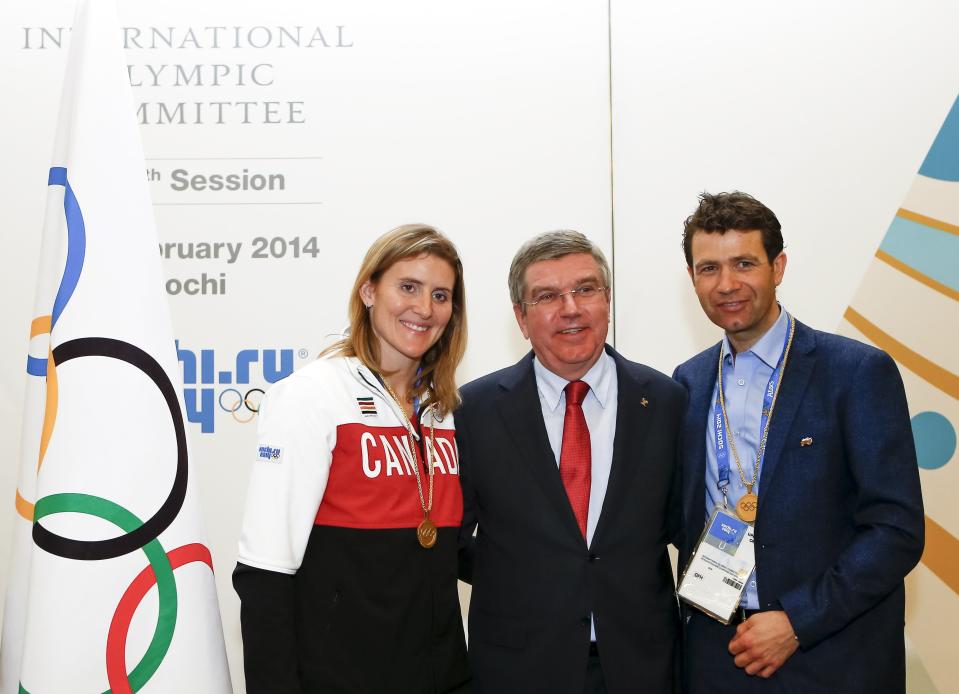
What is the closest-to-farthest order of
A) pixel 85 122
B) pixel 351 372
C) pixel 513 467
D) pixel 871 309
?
pixel 85 122, pixel 351 372, pixel 513 467, pixel 871 309

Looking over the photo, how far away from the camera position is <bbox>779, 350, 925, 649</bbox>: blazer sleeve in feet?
6.24

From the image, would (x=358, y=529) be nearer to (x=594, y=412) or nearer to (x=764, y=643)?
(x=594, y=412)

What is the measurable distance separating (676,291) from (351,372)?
1.80m

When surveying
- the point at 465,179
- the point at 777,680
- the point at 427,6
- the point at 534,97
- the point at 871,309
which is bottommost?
the point at 777,680

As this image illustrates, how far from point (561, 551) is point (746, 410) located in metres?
0.62

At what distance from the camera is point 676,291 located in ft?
11.1

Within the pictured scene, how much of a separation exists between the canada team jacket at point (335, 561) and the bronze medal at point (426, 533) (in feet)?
0.05

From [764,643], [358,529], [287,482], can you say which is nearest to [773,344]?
[764,643]

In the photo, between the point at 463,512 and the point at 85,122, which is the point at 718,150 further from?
the point at 85,122

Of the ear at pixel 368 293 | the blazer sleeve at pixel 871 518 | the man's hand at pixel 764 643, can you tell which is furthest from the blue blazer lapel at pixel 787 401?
the ear at pixel 368 293

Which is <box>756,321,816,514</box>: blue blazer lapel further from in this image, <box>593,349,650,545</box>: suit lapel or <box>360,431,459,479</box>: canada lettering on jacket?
<box>360,431,459,479</box>: canada lettering on jacket

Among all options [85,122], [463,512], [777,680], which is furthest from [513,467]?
[85,122]

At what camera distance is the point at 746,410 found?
2150mm

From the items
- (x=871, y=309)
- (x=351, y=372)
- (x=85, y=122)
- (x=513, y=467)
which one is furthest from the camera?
(x=871, y=309)
